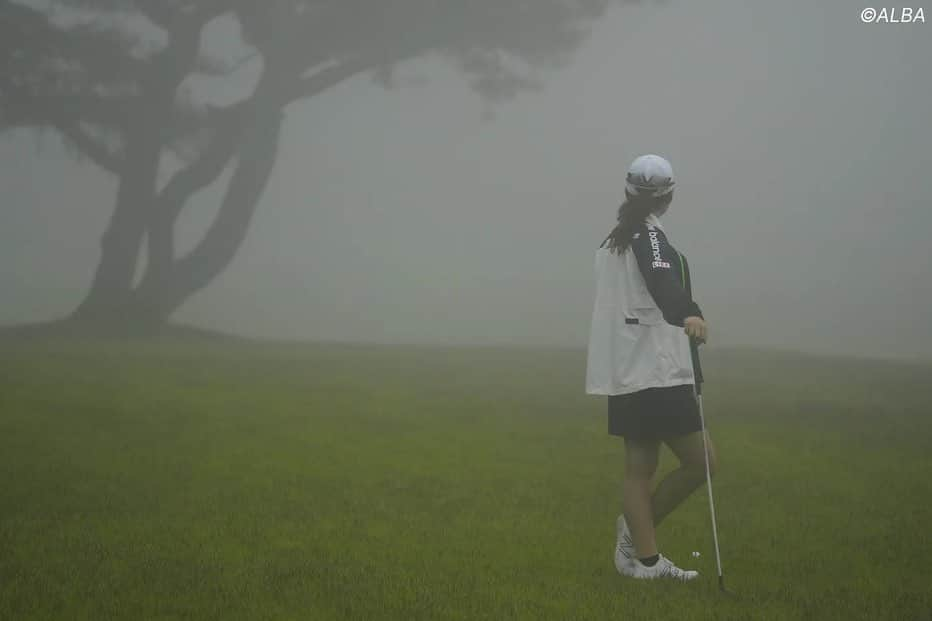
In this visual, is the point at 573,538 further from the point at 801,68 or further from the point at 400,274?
the point at 801,68

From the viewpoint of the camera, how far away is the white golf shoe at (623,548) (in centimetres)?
386

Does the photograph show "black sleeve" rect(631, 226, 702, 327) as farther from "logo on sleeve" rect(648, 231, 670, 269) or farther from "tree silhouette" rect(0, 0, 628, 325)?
"tree silhouette" rect(0, 0, 628, 325)

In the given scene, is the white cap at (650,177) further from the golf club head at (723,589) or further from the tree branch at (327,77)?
the tree branch at (327,77)

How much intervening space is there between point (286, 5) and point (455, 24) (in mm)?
3644

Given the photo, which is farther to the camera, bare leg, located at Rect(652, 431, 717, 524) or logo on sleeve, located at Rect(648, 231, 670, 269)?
bare leg, located at Rect(652, 431, 717, 524)

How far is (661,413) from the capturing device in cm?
359

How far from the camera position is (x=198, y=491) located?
219 inches

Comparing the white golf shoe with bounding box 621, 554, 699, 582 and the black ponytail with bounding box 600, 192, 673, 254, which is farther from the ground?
the black ponytail with bounding box 600, 192, 673, 254

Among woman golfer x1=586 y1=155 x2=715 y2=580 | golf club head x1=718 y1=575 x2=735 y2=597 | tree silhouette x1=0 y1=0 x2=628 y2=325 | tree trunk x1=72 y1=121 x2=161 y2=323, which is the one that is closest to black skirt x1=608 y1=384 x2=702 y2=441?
woman golfer x1=586 y1=155 x2=715 y2=580

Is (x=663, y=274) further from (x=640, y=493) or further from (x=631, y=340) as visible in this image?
(x=640, y=493)

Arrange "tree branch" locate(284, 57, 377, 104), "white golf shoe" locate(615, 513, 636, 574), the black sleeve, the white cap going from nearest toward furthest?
the black sleeve < the white cap < "white golf shoe" locate(615, 513, 636, 574) < "tree branch" locate(284, 57, 377, 104)

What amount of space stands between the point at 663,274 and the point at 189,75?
20.4 m

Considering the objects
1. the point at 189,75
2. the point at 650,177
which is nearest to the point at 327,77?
the point at 189,75

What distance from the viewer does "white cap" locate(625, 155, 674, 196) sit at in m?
3.70
